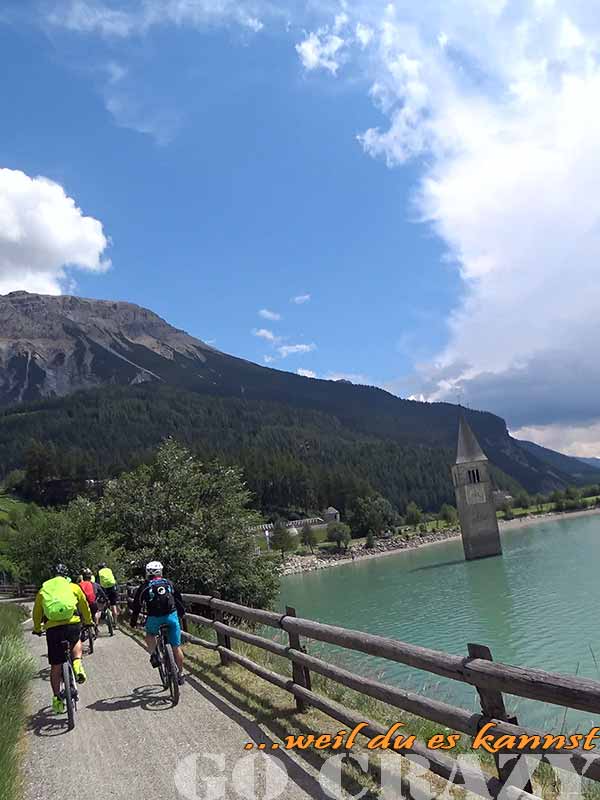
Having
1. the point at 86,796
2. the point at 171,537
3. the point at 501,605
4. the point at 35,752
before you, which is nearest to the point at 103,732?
the point at 35,752

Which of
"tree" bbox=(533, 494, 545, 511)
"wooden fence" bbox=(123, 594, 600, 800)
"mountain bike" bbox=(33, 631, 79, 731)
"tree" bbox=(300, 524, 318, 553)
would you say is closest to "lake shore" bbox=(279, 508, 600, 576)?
"tree" bbox=(533, 494, 545, 511)

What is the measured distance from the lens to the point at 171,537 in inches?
999

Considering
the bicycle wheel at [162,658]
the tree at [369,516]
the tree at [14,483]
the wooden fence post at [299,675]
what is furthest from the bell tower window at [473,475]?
the tree at [14,483]

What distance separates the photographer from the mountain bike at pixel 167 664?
8.77 meters

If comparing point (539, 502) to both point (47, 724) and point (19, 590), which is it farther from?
point (47, 724)

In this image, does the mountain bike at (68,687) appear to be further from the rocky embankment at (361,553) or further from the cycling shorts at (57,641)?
the rocky embankment at (361,553)

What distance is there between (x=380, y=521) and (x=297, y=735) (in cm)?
14555

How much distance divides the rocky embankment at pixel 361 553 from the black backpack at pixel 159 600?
9604 cm

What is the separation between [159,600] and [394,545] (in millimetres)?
127605

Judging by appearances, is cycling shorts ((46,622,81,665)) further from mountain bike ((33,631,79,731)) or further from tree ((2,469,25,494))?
tree ((2,469,25,494))

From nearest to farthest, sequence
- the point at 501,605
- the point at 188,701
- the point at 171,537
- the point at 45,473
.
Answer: the point at 188,701, the point at 171,537, the point at 501,605, the point at 45,473

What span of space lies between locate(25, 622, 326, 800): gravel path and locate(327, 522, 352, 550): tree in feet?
407

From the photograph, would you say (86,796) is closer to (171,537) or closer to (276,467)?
(171,537)

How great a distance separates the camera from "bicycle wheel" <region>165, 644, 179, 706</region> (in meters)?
8.74
